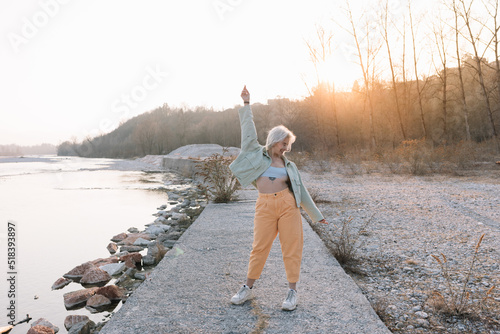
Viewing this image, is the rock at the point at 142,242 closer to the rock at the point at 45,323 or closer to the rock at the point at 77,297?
the rock at the point at 77,297

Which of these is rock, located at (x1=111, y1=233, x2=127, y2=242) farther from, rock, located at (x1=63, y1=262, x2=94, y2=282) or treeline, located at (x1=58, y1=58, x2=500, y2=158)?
treeline, located at (x1=58, y1=58, x2=500, y2=158)

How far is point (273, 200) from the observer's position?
284 cm

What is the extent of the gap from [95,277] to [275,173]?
11.0 ft

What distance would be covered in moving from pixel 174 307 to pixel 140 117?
11074 centimetres

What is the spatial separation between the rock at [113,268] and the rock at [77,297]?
0.71 m

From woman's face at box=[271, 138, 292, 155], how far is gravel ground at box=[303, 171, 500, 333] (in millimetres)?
1714

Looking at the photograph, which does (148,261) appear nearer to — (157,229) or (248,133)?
(157,229)

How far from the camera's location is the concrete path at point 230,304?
2590mm

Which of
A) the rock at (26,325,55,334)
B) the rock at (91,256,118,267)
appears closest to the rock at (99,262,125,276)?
the rock at (91,256,118,267)

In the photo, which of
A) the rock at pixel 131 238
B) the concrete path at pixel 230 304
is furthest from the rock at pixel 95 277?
the rock at pixel 131 238

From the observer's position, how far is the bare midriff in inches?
113

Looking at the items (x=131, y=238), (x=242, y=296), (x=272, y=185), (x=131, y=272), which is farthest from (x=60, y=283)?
(x=272, y=185)

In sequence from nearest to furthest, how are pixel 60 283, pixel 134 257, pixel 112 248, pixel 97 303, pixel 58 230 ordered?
pixel 97 303 < pixel 60 283 < pixel 134 257 < pixel 112 248 < pixel 58 230

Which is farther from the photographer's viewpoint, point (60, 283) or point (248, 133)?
point (60, 283)
